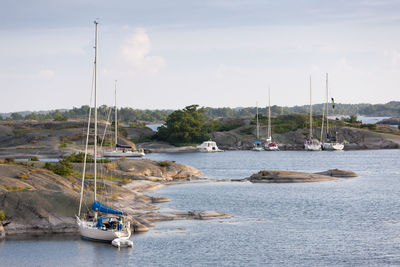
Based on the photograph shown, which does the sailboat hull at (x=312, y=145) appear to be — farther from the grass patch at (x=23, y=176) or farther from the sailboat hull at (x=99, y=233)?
the sailboat hull at (x=99, y=233)

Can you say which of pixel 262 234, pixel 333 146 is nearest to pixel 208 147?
pixel 333 146

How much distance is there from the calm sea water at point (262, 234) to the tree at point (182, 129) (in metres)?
87.0

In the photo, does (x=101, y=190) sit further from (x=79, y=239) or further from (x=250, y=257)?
(x=250, y=257)

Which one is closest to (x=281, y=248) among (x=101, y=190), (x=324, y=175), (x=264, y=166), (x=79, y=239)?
(x=79, y=239)

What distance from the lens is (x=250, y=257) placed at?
42125 millimetres

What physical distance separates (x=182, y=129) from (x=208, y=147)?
12132 millimetres

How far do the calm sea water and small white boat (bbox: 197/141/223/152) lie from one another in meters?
78.8

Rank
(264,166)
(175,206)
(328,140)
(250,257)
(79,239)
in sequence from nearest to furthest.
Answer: (250,257), (79,239), (175,206), (264,166), (328,140)

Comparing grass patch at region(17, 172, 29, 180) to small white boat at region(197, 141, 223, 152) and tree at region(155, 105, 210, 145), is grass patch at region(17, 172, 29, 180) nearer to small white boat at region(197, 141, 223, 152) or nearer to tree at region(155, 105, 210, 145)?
small white boat at region(197, 141, 223, 152)

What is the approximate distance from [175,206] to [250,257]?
22280 millimetres

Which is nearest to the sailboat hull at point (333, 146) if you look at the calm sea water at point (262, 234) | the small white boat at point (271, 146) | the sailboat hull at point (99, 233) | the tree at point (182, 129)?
the small white boat at point (271, 146)

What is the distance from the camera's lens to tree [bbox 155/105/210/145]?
171875 millimetres

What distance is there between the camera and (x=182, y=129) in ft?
567

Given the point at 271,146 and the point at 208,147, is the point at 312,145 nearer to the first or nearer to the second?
the point at 271,146
